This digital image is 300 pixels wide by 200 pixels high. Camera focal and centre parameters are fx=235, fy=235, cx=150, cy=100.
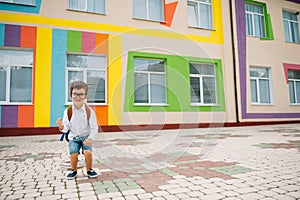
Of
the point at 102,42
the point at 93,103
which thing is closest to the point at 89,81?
the point at 93,103

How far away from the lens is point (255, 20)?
12.7m

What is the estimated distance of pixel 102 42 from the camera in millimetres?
9289

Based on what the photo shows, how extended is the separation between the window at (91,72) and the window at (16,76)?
1372 mm

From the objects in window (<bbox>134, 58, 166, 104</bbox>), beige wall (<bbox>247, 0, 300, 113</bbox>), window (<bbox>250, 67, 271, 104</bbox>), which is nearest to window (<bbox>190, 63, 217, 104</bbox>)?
window (<bbox>134, 58, 166, 104</bbox>)

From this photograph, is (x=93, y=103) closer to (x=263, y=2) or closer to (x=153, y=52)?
(x=153, y=52)

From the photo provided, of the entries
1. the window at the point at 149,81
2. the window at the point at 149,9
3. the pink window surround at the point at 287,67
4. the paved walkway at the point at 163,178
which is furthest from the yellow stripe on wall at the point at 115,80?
the pink window surround at the point at 287,67

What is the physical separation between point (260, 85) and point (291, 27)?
→ 460cm

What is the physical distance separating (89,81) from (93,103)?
880mm

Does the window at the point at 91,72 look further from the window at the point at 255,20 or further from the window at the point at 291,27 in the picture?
the window at the point at 291,27

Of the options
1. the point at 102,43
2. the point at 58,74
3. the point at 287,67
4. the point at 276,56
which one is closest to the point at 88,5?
A: the point at 102,43

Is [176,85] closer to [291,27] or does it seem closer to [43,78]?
[43,78]

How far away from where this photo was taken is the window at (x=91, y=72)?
8.87 m

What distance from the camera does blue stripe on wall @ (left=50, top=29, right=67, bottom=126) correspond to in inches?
325

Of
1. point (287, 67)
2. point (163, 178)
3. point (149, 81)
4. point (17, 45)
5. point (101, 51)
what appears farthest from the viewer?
point (287, 67)
